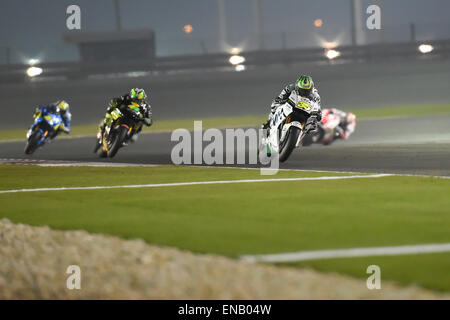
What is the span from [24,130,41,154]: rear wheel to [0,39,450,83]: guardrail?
1450cm

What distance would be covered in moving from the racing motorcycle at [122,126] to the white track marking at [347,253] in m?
11.5

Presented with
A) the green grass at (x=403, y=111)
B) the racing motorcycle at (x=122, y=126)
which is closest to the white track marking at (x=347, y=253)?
the racing motorcycle at (x=122, y=126)

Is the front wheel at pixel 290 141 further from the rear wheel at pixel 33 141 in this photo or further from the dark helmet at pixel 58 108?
the rear wheel at pixel 33 141

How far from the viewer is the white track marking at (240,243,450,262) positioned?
8.52 meters

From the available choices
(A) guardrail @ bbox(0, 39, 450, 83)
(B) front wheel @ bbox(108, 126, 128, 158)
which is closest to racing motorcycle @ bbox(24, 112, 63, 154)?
(B) front wheel @ bbox(108, 126, 128, 158)

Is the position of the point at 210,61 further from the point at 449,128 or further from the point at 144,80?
the point at 449,128

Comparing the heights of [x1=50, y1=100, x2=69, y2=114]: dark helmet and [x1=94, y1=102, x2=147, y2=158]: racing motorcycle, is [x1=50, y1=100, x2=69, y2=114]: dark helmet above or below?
above

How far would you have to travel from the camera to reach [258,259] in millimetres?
8508

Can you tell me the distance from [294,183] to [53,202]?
11.7 feet

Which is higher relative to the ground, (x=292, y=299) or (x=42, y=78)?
(x=42, y=78)

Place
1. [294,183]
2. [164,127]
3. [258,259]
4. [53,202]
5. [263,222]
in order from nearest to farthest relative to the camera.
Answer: [258,259], [263,222], [53,202], [294,183], [164,127]

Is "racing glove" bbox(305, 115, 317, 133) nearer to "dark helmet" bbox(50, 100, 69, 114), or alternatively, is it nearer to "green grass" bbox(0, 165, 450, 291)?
"green grass" bbox(0, 165, 450, 291)

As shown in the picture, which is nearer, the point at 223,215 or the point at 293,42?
the point at 223,215

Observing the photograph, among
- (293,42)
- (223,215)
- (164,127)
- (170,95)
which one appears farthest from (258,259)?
(293,42)
